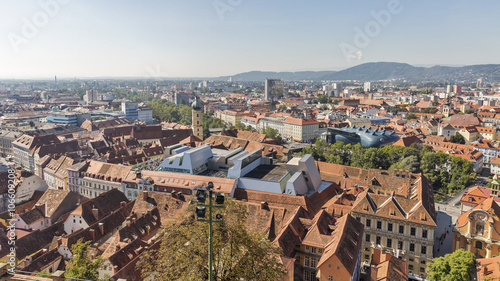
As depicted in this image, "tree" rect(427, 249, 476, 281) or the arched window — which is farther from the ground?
the arched window

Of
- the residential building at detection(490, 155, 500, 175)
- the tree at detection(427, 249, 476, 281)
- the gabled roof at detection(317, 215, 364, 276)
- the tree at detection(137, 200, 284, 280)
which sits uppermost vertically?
the tree at detection(137, 200, 284, 280)

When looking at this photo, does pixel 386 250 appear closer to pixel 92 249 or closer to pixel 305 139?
pixel 92 249

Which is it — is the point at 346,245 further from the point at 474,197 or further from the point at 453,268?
the point at 474,197

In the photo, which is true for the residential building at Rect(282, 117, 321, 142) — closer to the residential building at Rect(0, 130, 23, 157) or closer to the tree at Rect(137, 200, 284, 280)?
the residential building at Rect(0, 130, 23, 157)

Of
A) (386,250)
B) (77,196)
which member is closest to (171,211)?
(77,196)

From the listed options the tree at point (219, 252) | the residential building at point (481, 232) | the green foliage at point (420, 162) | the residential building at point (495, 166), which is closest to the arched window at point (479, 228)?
the residential building at point (481, 232)

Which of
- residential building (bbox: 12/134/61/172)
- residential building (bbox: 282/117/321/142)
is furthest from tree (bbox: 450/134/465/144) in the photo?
residential building (bbox: 12/134/61/172)

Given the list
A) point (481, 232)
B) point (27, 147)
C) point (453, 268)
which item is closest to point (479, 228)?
point (481, 232)
